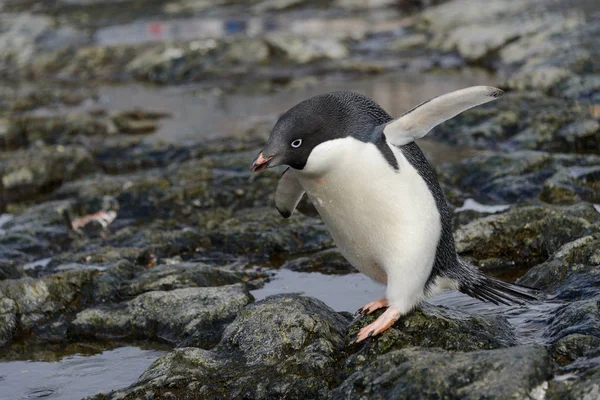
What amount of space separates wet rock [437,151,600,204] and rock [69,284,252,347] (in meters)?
2.86

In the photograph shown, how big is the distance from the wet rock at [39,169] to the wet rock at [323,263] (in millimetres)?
3862

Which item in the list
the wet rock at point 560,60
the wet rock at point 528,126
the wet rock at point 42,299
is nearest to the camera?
the wet rock at point 42,299

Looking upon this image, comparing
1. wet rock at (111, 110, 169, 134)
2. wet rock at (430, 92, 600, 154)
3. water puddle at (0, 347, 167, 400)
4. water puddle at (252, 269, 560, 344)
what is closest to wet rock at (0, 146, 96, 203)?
wet rock at (111, 110, 169, 134)

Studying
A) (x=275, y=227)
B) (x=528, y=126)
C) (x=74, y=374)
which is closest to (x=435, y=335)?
(x=74, y=374)

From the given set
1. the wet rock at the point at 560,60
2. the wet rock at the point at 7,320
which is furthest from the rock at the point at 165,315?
the wet rock at the point at 560,60

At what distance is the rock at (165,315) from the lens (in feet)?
15.9

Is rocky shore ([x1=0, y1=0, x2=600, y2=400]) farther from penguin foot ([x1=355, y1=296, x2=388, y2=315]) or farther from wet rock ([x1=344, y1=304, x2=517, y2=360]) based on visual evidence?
penguin foot ([x1=355, y1=296, x2=388, y2=315])

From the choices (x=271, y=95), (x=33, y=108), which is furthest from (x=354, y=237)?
(x=33, y=108)

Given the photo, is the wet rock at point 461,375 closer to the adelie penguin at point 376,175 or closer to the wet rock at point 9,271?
the adelie penguin at point 376,175

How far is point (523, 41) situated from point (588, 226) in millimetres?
8310

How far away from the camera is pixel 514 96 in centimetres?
955

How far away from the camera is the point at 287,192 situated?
15.0ft

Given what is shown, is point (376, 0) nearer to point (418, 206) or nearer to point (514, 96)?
point (514, 96)

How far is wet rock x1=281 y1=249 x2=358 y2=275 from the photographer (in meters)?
5.84
